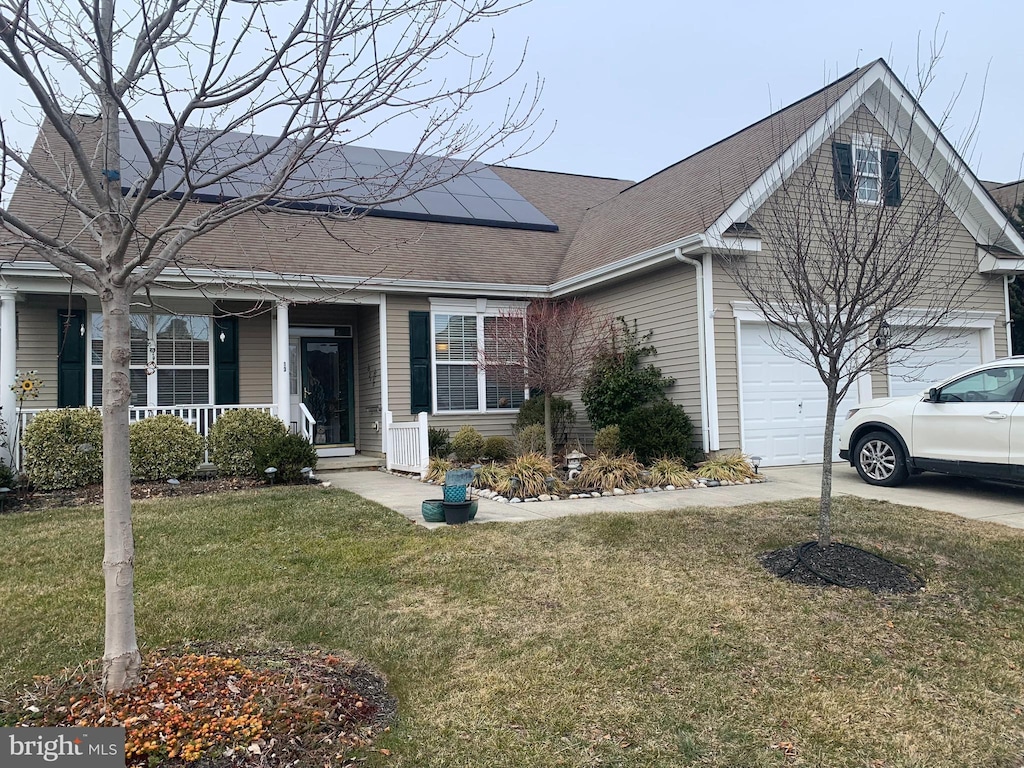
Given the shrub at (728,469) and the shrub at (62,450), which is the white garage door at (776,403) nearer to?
the shrub at (728,469)

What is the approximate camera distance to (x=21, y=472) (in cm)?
925

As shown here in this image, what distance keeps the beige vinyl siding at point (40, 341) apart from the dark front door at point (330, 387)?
13.2 ft

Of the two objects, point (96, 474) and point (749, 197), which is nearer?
point (96, 474)

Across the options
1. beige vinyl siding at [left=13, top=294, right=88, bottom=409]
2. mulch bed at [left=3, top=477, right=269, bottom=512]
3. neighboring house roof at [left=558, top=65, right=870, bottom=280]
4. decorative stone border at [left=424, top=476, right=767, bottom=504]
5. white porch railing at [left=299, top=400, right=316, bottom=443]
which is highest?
neighboring house roof at [left=558, top=65, right=870, bottom=280]

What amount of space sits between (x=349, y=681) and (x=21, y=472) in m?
8.12

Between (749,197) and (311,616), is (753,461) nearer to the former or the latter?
(749,197)

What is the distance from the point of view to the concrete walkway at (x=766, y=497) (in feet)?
24.0

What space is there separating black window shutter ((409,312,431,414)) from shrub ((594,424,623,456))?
3.42 metres

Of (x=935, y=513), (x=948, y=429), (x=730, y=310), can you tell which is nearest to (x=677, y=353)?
(x=730, y=310)

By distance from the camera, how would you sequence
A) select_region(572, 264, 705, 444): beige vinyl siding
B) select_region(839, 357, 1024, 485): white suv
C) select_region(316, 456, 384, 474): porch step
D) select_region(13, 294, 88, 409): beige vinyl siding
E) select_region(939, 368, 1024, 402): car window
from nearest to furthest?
select_region(839, 357, 1024, 485): white suv → select_region(939, 368, 1024, 402): car window → select_region(572, 264, 705, 444): beige vinyl siding → select_region(13, 294, 88, 409): beige vinyl siding → select_region(316, 456, 384, 474): porch step

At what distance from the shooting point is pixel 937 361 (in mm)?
11906

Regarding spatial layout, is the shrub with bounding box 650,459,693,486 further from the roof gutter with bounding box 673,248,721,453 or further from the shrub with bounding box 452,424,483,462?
the shrub with bounding box 452,424,483,462

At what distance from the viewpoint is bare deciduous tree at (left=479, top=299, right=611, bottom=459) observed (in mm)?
10297

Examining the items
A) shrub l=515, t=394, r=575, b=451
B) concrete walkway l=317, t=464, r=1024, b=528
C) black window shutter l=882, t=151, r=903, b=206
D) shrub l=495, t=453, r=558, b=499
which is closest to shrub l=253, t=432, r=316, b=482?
concrete walkway l=317, t=464, r=1024, b=528
